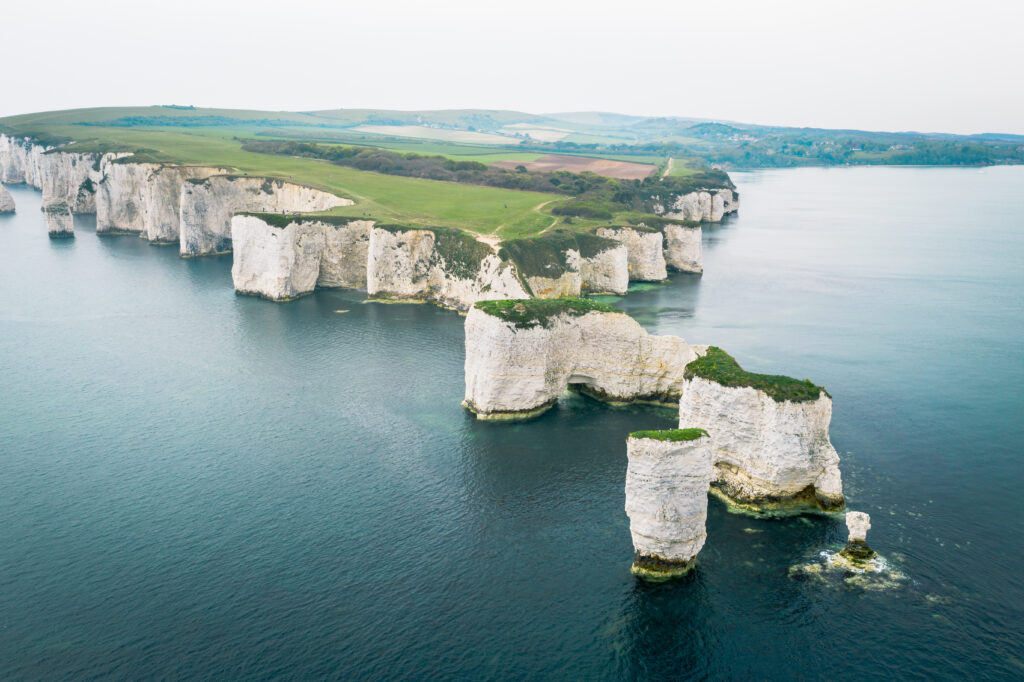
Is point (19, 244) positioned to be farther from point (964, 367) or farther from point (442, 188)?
point (964, 367)

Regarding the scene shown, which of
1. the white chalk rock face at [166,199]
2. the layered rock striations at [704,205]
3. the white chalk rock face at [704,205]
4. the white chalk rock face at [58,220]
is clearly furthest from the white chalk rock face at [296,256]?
the white chalk rock face at [704,205]

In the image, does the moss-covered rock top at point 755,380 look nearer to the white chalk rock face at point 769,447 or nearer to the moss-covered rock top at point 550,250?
the white chalk rock face at point 769,447

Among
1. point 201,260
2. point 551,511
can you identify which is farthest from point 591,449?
point 201,260

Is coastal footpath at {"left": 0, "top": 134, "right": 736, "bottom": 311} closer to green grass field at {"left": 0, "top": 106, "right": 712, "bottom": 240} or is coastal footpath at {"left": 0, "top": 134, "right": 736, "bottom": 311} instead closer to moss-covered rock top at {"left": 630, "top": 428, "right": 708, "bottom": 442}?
green grass field at {"left": 0, "top": 106, "right": 712, "bottom": 240}

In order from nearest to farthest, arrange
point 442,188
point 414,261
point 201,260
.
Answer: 1. point 414,261
2. point 201,260
3. point 442,188

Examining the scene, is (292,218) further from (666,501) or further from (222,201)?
(666,501)

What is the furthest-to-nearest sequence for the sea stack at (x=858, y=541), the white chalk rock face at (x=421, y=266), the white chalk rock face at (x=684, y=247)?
the white chalk rock face at (x=684, y=247) < the white chalk rock face at (x=421, y=266) < the sea stack at (x=858, y=541)

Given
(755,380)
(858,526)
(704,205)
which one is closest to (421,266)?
(755,380)
